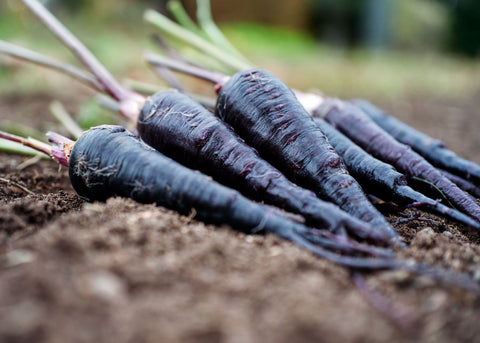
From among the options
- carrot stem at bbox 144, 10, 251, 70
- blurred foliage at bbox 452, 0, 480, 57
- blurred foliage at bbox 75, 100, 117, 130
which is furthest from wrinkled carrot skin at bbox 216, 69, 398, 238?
blurred foliage at bbox 452, 0, 480, 57

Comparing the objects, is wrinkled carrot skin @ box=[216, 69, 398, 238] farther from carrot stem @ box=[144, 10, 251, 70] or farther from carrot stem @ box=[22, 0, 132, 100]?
carrot stem @ box=[144, 10, 251, 70]

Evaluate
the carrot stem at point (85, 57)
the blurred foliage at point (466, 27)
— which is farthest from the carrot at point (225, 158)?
the blurred foliage at point (466, 27)

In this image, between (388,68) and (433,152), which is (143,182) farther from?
(388,68)

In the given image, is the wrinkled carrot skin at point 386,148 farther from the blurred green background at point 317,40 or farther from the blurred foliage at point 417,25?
the blurred foliage at point 417,25

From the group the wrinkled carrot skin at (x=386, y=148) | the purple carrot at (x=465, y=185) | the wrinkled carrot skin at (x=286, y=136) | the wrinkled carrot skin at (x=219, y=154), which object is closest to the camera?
the wrinkled carrot skin at (x=219, y=154)

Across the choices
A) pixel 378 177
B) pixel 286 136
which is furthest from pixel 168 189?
pixel 378 177

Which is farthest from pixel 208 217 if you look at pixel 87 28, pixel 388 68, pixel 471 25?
pixel 471 25
